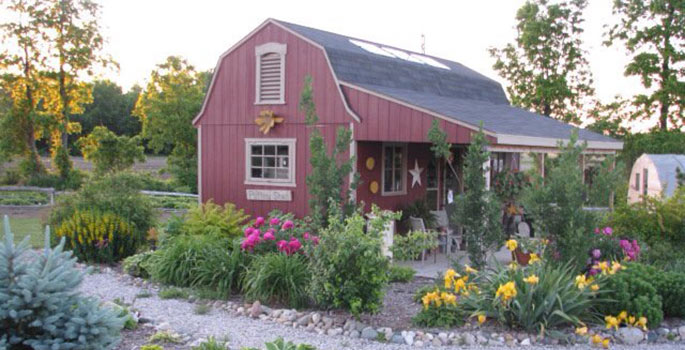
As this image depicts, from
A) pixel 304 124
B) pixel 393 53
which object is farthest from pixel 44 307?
pixel 393 53

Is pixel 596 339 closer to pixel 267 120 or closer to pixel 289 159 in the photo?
pixel 289 159

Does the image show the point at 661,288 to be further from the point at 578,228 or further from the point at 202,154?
the point at 202,154

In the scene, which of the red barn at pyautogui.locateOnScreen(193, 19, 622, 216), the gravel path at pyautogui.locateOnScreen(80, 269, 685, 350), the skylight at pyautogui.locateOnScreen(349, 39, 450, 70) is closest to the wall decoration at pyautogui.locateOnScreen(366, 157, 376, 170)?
the red barn at pyautogui.locateOnScreen(193, 19, 622, 216)

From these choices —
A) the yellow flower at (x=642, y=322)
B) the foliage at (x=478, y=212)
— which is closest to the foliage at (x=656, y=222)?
the foliage at (x=478, y=212)

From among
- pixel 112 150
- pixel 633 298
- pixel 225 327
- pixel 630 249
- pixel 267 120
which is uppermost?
pixel 267 120

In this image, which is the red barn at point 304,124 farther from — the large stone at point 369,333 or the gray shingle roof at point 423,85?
the large stone at point 369,333

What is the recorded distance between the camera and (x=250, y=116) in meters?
14.0

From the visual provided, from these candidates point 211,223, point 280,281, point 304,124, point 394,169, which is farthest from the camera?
point 394,169

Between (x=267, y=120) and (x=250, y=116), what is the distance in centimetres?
62

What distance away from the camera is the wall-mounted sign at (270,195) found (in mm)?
13398

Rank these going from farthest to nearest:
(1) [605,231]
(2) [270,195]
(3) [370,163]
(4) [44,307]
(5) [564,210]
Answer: (2) [270,195] → (3) [370,163] → (1) [605,231] → (5) [564,210] → (4) [44,307]

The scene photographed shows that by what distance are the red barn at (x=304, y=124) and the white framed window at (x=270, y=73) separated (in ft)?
0.07

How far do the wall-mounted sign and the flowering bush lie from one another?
4404mm

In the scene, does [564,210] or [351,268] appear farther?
[564,210]
